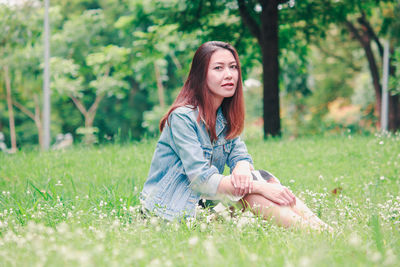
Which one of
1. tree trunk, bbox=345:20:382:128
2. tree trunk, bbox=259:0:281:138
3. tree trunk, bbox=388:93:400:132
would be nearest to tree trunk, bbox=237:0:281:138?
tree trunk, bbox=259:0:281:138

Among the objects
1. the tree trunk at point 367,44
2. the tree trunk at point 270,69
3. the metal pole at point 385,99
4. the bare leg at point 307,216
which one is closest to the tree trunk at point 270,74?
the tree trunk at point 270,69

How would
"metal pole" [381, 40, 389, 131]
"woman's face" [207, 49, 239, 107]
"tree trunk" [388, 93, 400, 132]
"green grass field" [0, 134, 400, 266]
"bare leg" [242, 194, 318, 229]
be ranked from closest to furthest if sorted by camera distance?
"green grass field" [0, 134, 400, 266]
"bare leg" [242, 194, 318, 229]
"woman's face" [207, 49, 239, 107]
"metal pole" [381, 40, 389, 131]
"tree trunk" [388, 93, 400, 132]

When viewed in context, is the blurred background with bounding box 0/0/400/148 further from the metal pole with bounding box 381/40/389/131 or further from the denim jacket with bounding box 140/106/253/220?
the denim jacket with bounding box 140/106/253/220

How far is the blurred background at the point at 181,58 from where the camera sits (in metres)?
9.92

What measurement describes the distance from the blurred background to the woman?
2997 mm

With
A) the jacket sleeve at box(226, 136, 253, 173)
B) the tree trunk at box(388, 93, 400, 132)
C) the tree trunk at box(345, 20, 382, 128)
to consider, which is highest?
the tree trunk at box(345, 20, 382, 128)

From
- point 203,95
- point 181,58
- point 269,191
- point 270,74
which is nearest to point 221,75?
point 203,95

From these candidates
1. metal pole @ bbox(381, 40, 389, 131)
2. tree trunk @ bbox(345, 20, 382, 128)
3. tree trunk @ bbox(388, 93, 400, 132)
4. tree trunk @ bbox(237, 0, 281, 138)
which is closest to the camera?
tree trunk @ bbox(237, 0, 281, 138)

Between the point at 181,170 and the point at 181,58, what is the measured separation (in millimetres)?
10434

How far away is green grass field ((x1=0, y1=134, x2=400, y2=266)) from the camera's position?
198 cm

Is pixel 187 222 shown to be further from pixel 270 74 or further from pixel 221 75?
pixel 270 74

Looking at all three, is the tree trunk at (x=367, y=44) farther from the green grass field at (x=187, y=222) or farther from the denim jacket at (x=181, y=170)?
the denim jacket at (x=181, y=170)

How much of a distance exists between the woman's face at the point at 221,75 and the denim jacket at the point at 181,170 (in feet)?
0.84

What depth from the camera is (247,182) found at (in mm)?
Result: 3004
